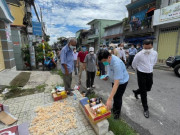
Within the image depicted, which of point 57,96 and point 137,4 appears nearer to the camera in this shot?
point 57,96

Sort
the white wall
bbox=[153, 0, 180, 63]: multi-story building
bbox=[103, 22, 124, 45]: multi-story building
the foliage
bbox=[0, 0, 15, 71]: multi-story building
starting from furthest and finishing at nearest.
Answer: the white wall, bbox=[103, 22, 124, 45]: multi-story building, bbox=[153, 0, 180, 63]: multi-story building, bbox=[0, 0, 15, 71]: multi-story building, the foliage

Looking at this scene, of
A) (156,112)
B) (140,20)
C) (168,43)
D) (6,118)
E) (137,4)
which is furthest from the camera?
(137,4)

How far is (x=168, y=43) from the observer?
9758 mm

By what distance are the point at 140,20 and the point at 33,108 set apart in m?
13.8

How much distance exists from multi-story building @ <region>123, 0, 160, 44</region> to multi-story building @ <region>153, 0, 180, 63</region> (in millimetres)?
712

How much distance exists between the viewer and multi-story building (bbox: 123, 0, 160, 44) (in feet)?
35.9

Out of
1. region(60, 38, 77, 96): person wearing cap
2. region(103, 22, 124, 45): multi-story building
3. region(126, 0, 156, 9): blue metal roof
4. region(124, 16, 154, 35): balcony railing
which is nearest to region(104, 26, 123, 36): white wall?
region(103, 22, 124, 45): multi-story building

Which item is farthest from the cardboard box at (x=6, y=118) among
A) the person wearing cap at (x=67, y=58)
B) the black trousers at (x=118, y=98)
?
the black trousers at (x=118, y=98)

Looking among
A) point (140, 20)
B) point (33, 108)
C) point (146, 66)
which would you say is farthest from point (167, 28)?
point (33, 108)

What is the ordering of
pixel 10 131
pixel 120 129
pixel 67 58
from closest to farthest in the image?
1. pixel 10 131
2. pixel 120 129
3. pixel 67 58

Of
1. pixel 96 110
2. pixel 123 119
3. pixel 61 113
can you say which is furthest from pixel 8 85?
pixel 123 119

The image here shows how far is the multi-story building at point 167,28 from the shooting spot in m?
8.60

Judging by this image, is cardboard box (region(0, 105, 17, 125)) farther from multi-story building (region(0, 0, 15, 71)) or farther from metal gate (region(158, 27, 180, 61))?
metal gate (region(158, 27, 180, 61))

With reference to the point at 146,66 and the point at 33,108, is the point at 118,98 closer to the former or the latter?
Answer: the point at 146,66
